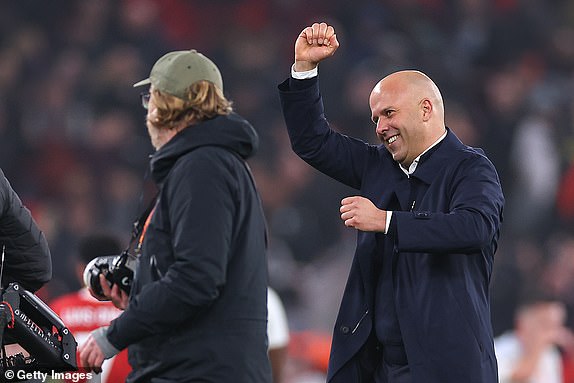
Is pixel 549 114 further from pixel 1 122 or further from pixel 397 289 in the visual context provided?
pixel 397 289

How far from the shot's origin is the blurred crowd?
24.8 feet

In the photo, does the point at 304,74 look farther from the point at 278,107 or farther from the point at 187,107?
the point at 278,107

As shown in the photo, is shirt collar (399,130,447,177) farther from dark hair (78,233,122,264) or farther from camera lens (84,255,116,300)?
dark hair (78,233,122,264)

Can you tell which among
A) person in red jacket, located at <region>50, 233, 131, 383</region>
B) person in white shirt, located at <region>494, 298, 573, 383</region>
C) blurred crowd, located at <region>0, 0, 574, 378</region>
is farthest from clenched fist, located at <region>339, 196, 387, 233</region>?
blurred crowd, located at <region>0, 0, 574, 378</region>

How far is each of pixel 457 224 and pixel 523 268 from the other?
497cm

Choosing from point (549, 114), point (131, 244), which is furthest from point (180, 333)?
point (549, 114)

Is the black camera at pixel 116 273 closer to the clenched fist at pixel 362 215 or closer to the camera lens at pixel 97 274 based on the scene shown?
the camera lens at pixel 97 274

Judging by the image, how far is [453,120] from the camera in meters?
7.98

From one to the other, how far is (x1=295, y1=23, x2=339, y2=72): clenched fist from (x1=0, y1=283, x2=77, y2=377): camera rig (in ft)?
3.20

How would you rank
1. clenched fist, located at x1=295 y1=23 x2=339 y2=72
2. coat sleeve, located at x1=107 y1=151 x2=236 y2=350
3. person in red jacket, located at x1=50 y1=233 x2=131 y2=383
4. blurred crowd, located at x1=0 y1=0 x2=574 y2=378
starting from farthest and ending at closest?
blurred crowd, located at x1=0 y1=0 x2=574 y2=378 → person in red jacket, located at x1=50 y1=233 x2=131 y2=383 → clenched fist, located at x1=295 y1=23 x2=339 y2=72 → coat sleeve, located at x1=107 y1=151 x2=236 y2=350

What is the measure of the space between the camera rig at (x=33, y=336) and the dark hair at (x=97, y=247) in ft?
5.56

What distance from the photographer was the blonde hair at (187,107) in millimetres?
2762

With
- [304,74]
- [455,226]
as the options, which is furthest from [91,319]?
[455,226]

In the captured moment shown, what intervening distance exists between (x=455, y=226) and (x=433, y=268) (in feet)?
0.59
